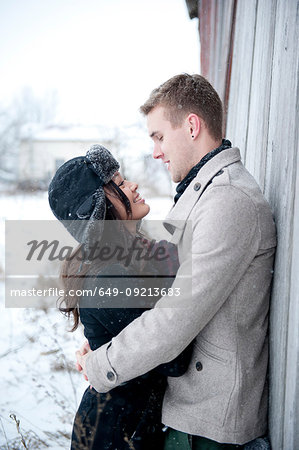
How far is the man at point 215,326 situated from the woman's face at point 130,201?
422mm

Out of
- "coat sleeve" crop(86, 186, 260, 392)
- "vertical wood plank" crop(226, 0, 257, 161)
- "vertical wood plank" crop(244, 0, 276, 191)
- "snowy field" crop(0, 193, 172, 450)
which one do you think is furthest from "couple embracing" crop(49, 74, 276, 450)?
"snowy field" crop(0, 193, 172, 450)

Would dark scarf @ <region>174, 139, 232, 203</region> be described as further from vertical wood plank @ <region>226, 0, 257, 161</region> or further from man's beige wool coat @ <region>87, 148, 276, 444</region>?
vertical wood plank @ <region>226, 0, 257, 161</region>

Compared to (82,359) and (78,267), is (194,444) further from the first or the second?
(78,267)

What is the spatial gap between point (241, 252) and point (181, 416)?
0.78 meters

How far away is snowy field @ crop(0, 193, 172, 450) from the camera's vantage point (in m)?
3.13

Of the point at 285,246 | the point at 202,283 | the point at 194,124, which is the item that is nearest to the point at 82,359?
the point at 202,283

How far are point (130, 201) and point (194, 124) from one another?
558mm

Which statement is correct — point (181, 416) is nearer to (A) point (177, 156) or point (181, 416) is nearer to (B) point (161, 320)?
(B) point (161, 320)

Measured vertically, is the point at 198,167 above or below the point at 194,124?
below

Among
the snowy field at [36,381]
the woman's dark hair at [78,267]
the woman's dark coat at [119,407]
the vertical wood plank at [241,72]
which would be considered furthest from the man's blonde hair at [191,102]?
the snowy field at [36,381]

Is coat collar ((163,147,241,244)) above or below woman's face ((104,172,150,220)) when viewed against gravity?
above

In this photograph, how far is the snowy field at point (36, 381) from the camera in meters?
3.13

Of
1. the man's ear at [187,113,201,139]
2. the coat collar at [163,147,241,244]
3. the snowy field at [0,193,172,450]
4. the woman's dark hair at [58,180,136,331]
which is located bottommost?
the snowy field at [0,193,172,450]

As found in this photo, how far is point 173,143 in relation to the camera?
201 cm
